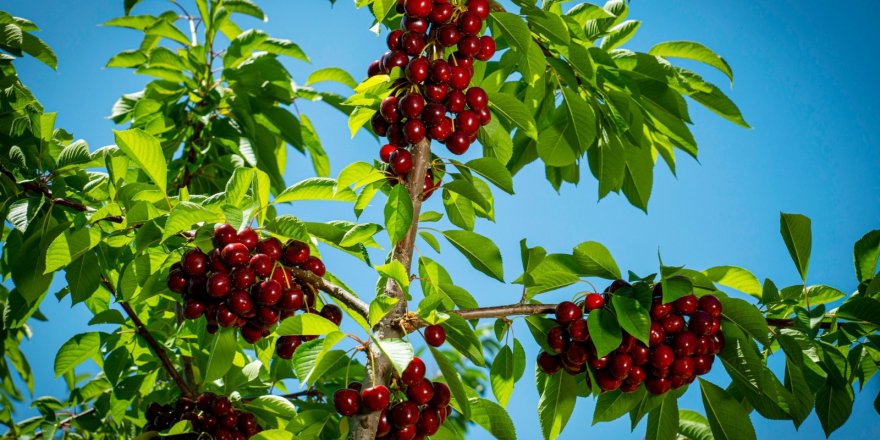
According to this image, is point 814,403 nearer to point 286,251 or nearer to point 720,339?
A: point 720,339

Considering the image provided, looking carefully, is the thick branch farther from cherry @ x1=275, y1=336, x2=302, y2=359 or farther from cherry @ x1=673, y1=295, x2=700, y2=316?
cherry @ x1=673, y1=295, x2=700, y2=316

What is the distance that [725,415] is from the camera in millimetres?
1352

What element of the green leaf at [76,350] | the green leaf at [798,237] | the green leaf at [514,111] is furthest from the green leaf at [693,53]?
the green leaf at [76,350]

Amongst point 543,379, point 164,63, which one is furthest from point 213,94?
point 543,379

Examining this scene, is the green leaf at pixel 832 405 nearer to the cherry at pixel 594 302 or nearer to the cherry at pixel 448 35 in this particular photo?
the cherry at pixel 594 302

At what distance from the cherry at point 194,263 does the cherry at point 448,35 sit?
1.64 feet

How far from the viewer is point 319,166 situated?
244cm

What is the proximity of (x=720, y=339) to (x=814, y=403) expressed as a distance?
200mm

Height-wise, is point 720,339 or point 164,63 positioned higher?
point 164,63

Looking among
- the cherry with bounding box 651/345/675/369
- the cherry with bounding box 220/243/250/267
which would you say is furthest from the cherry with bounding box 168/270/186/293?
the cherry with bounding box 651/345/675/369

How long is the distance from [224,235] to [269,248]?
0.23 feet

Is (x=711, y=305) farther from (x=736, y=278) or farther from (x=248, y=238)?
(x=248, y=238)

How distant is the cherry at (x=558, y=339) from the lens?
1251 mm

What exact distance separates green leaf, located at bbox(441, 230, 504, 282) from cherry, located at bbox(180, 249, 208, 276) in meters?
0.39
